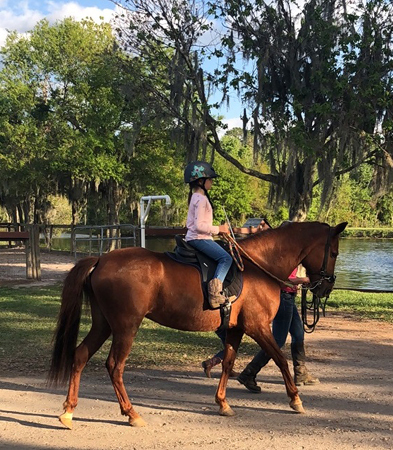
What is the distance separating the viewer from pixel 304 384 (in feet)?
18.5

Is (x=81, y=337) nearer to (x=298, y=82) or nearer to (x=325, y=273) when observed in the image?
(x=325, y=273)

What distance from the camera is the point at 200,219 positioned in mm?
4566

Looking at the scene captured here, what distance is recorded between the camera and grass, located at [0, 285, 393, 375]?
21.9ft

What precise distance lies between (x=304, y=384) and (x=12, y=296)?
9030 mm

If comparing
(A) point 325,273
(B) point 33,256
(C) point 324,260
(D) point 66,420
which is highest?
(C) point 324,260

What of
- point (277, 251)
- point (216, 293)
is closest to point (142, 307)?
point (216, 293)

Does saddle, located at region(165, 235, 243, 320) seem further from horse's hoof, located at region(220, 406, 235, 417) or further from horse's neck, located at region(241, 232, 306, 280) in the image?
horse's hoof, located at region(220, 406, 235, 417)

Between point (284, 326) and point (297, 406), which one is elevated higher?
point (284, 326)

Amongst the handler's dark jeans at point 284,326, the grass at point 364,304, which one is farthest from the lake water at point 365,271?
the handler's dark jeans at point 284,326

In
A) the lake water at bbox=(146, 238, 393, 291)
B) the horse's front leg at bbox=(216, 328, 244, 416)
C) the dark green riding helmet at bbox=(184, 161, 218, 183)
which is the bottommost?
the lake water at bbox=(146, 238, 393, 291)

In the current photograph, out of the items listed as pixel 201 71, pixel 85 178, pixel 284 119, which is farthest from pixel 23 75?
pixel 284 119

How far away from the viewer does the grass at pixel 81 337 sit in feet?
21.9

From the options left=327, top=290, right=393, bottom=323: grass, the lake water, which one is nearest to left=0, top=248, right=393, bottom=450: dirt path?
left=327, top=290, right=393, bottom=323: grass

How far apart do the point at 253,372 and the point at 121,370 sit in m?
1.65
